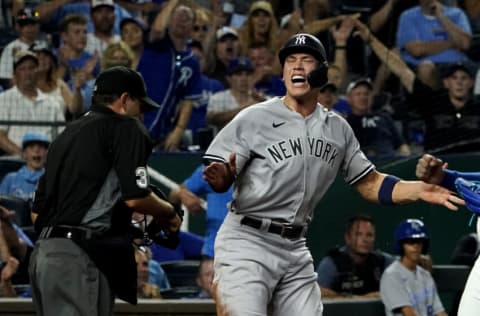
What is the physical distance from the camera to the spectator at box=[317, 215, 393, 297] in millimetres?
8086

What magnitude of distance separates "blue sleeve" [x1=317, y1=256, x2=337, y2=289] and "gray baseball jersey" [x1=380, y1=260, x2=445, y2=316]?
1.21 ft

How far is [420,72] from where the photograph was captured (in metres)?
9.81

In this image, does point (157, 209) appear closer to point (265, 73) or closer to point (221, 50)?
point (265, 73)

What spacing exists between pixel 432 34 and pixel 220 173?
573 cm

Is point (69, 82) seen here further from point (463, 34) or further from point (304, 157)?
point (304, 157)

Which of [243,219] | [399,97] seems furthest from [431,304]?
[243,219]

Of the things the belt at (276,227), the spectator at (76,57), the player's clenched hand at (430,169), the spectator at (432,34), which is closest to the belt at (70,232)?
the belt at (276,227)

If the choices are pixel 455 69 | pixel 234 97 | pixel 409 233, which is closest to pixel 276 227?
pixel 409 233

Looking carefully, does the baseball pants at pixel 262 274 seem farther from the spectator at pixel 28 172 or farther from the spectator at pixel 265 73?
the spectator at pixel 265 73

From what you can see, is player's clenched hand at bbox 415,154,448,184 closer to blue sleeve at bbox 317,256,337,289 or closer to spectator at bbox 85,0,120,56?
blue sleeve at bbox 317,256,337,289

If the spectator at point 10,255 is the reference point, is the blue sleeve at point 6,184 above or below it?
above

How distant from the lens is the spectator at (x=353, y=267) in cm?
809

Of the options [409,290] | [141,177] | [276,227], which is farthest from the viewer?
[409,290]

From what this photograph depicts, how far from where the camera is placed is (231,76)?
9.52 m
